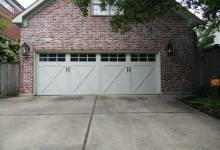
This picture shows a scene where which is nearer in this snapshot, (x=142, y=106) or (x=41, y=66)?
(x=142, y=106)

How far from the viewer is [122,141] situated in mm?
6188

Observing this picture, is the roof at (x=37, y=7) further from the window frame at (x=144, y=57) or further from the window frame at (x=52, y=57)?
the window frame at (x=144, y=57)

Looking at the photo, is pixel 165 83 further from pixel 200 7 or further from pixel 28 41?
pixel 28 41

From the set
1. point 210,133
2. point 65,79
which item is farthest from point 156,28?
point 210,133

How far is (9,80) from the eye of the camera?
14.9m

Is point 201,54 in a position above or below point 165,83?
above

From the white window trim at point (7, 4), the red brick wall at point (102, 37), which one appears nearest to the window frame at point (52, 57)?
the red brick wall at point (102, 37)

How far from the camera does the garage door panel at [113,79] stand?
1527 cm

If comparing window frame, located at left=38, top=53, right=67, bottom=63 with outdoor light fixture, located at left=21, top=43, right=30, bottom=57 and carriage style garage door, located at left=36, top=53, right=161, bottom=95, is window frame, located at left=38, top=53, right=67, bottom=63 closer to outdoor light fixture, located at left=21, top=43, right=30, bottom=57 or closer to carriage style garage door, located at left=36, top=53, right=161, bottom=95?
carriage style garage door, located at left=36, top=53, right=161, bottom=95

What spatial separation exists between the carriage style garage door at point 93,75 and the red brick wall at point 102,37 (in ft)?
1.61

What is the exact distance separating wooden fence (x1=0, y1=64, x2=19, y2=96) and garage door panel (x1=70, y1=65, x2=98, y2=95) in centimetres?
261

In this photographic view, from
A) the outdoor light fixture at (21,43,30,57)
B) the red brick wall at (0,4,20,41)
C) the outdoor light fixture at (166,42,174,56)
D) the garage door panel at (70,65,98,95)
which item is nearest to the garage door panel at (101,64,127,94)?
the garage door panel at (70,65,98,95)

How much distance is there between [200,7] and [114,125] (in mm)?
5941

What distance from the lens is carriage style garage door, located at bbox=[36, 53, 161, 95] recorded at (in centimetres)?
1519
